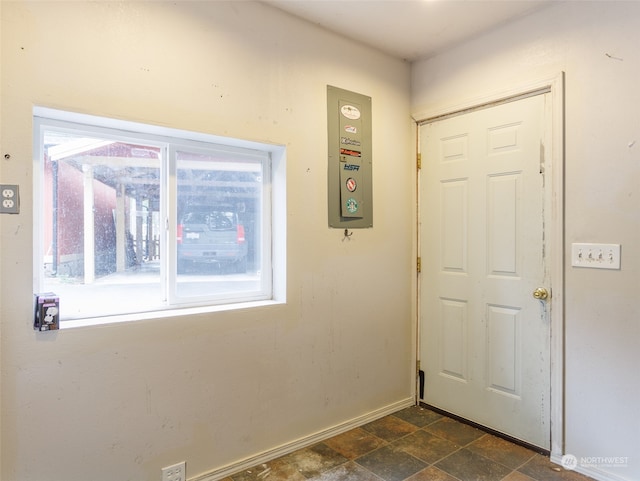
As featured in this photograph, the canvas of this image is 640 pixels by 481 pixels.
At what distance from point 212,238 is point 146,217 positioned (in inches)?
14.1

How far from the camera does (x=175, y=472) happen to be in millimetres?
1871

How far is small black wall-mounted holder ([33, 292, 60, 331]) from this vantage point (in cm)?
155

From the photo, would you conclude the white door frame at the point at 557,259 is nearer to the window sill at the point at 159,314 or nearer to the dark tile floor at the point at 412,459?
the dark tile floor at the point at 412,459

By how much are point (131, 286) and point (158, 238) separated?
0.90 ft

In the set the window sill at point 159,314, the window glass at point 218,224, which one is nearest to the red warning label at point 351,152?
the window glass at point 218,224

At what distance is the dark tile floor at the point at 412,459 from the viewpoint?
79.8 inches

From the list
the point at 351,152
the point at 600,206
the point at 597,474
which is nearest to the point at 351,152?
the point at 351,152

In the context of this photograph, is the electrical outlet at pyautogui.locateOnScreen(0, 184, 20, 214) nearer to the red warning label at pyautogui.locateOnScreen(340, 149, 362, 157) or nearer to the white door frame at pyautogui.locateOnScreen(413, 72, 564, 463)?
the red warning label at pyautogui.locateOnScreen(340, 149, 362, 157)

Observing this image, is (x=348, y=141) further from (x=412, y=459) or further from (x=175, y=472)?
(x=175, y=472)

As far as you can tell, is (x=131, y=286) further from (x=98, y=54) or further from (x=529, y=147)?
(x=529, y=147)

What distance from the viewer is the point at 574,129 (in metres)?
2.07

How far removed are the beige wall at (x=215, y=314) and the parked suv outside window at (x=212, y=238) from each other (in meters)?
0.31

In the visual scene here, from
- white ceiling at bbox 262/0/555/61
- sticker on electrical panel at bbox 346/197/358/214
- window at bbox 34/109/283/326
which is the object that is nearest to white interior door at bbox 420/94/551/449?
white ceiling at bbox 262/0/555/61

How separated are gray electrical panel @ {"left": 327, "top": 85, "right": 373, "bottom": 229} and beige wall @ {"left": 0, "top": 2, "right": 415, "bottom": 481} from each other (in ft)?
0.25
